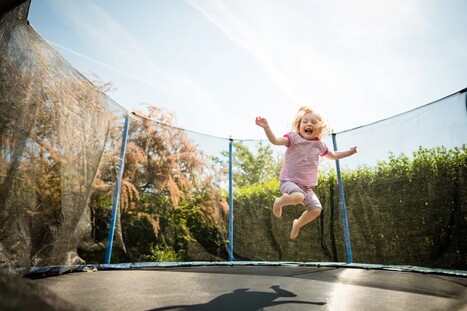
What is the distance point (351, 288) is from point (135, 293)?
1.12 m

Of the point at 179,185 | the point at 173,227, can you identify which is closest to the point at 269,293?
the point at 173,227

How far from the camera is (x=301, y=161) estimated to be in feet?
Answer: 7.11

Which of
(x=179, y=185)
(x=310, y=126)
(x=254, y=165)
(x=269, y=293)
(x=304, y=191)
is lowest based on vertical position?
(x=269, y=293)

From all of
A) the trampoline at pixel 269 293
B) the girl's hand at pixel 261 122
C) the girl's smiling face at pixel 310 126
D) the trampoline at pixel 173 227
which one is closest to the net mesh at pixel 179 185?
the trampoline at pixel 173 227

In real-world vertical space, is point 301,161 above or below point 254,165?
below

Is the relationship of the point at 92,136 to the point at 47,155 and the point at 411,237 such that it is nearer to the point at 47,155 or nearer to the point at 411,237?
the point at 47,155

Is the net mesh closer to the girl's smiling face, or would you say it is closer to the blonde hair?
the blonde hair

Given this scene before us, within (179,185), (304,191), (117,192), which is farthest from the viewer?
(179,185)

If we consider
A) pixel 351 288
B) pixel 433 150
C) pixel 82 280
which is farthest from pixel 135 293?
pixel 433 150

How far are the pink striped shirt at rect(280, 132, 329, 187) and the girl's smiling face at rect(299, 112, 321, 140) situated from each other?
0.05 meters

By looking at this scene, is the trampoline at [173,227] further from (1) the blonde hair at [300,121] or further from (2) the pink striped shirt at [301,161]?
(1) the blonde hair at [300,121]

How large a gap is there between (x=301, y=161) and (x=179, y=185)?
1547mm

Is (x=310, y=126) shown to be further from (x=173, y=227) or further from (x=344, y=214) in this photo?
(x=173, y=227)

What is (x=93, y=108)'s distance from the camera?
2.17 metres
